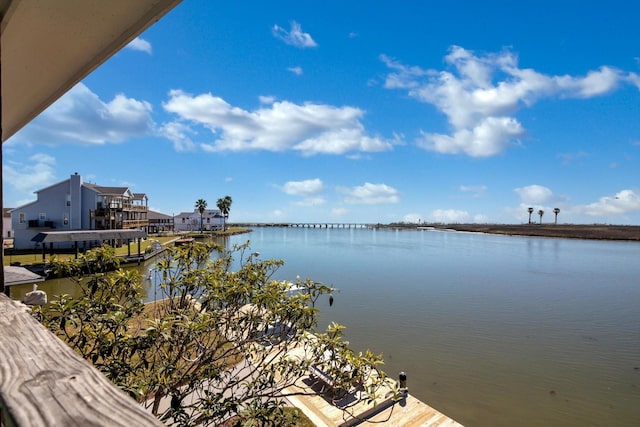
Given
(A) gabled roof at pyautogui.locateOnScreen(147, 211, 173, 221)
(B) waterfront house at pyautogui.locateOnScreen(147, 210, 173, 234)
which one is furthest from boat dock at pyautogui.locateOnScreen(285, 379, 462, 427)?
(A) gabled roof at pyautogui.locateOnScreen(147, 211, 173, 221)

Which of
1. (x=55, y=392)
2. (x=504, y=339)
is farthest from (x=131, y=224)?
(x=55, y=392)

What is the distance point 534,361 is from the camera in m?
11.9

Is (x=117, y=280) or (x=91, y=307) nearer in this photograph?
(x=91, y=307)

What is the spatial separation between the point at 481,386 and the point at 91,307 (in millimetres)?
11132

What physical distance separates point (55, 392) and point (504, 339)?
1697 centimetres

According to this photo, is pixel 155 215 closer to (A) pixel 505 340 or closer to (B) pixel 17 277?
(B) pixel 17 277

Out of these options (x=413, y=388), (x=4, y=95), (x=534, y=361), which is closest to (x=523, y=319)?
(x=534, y=361)

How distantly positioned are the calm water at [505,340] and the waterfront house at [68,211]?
80.1 ft

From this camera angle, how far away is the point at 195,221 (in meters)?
79.1

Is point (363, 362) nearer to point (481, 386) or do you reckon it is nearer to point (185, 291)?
point (185, 291)

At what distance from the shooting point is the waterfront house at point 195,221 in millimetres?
76938

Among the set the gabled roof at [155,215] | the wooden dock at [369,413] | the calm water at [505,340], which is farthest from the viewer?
the gabled roof at [155,215]


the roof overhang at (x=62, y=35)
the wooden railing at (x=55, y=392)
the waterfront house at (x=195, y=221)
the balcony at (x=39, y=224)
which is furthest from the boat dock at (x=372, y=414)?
the waterfront house at (x=195, y=221)

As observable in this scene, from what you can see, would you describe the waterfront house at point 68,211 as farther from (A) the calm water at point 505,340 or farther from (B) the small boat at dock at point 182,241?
(A) the calm water at point 505,340
